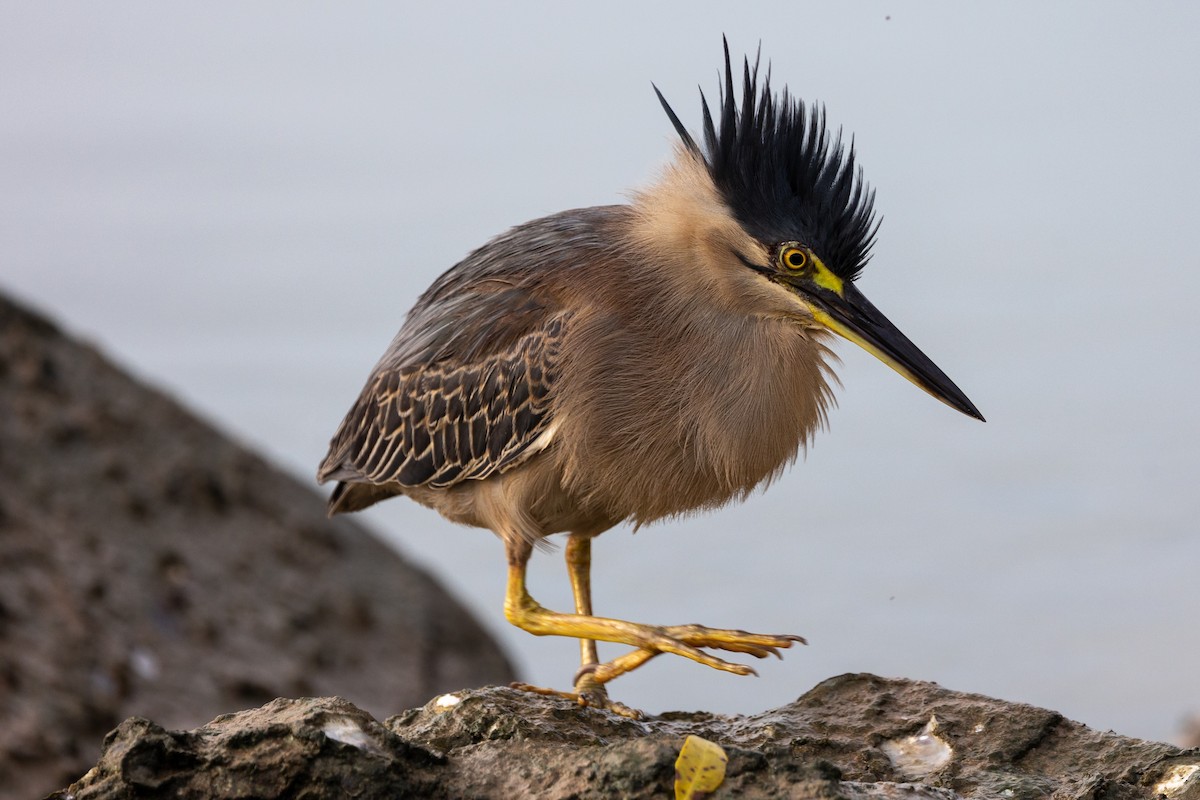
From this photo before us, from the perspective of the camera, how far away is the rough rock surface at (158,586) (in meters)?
12.4

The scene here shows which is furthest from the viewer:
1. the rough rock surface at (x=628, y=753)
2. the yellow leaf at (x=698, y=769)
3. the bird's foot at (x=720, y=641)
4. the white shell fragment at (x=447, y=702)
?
the bird's foot at (x=720, y=641)

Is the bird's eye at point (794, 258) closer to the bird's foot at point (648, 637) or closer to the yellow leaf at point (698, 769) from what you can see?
the bird's foot at point (648, 637)

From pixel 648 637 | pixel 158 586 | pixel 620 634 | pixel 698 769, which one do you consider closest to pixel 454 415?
pixel 620 634

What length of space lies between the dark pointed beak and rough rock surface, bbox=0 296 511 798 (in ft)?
26.5

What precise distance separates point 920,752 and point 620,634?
1364 mm

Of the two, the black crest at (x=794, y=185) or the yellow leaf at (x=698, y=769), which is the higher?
the black crest at (x=794, y=185)

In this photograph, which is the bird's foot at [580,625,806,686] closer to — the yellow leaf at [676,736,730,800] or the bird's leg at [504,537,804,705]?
the bird's leg at [504,537,804,705]

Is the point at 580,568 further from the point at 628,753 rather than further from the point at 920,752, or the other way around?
the point at 628,753

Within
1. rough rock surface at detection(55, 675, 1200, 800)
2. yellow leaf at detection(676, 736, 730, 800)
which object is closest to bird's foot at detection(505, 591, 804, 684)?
rough rock surface at detection(55, 675, 1200, 800)

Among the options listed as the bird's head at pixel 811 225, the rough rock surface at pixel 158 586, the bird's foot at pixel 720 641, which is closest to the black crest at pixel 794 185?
the bird's head at pixel 811 225

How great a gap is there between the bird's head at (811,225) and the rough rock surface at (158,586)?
8023 mm

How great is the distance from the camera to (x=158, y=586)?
14227 mm

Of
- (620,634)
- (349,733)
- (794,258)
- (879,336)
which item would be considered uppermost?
(794,258)

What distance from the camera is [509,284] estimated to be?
7.13 metres
